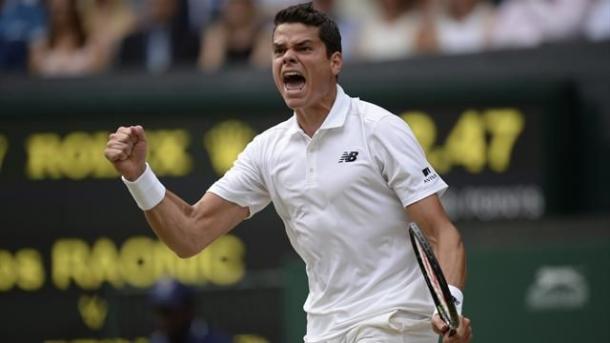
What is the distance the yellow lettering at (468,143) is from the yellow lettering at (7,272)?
9.84ft

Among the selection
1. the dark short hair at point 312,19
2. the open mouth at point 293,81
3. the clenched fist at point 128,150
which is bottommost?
the clenched fist at point 128,150

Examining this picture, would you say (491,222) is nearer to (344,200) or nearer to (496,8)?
(496,8)

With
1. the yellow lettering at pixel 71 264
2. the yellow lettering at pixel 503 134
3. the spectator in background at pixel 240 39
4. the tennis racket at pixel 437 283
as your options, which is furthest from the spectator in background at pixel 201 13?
the tennis racket at pixel 437 283

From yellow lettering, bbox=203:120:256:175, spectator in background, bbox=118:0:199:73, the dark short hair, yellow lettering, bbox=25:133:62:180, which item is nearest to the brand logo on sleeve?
the dark short hair

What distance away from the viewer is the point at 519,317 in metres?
10.1

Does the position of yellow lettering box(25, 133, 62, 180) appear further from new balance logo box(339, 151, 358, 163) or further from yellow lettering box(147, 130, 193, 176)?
new balance logo box(339, 151, 358, 163)

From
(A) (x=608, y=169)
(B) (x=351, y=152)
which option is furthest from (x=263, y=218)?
(B) (x=351, y=152)

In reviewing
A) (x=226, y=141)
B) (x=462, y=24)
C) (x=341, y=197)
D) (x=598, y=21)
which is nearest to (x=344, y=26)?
(x=462, y=24)

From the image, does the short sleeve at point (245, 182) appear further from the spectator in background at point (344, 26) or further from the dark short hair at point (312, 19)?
the spectator in background at point (344, 26)

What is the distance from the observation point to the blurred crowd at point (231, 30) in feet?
38.2

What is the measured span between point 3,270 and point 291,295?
7.53 feet

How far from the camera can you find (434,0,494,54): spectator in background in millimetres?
11734

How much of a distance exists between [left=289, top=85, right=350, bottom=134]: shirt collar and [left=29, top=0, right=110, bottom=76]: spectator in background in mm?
6137

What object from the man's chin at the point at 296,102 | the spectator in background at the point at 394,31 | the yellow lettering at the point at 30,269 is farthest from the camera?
the spectator in background at the point at 394,31
